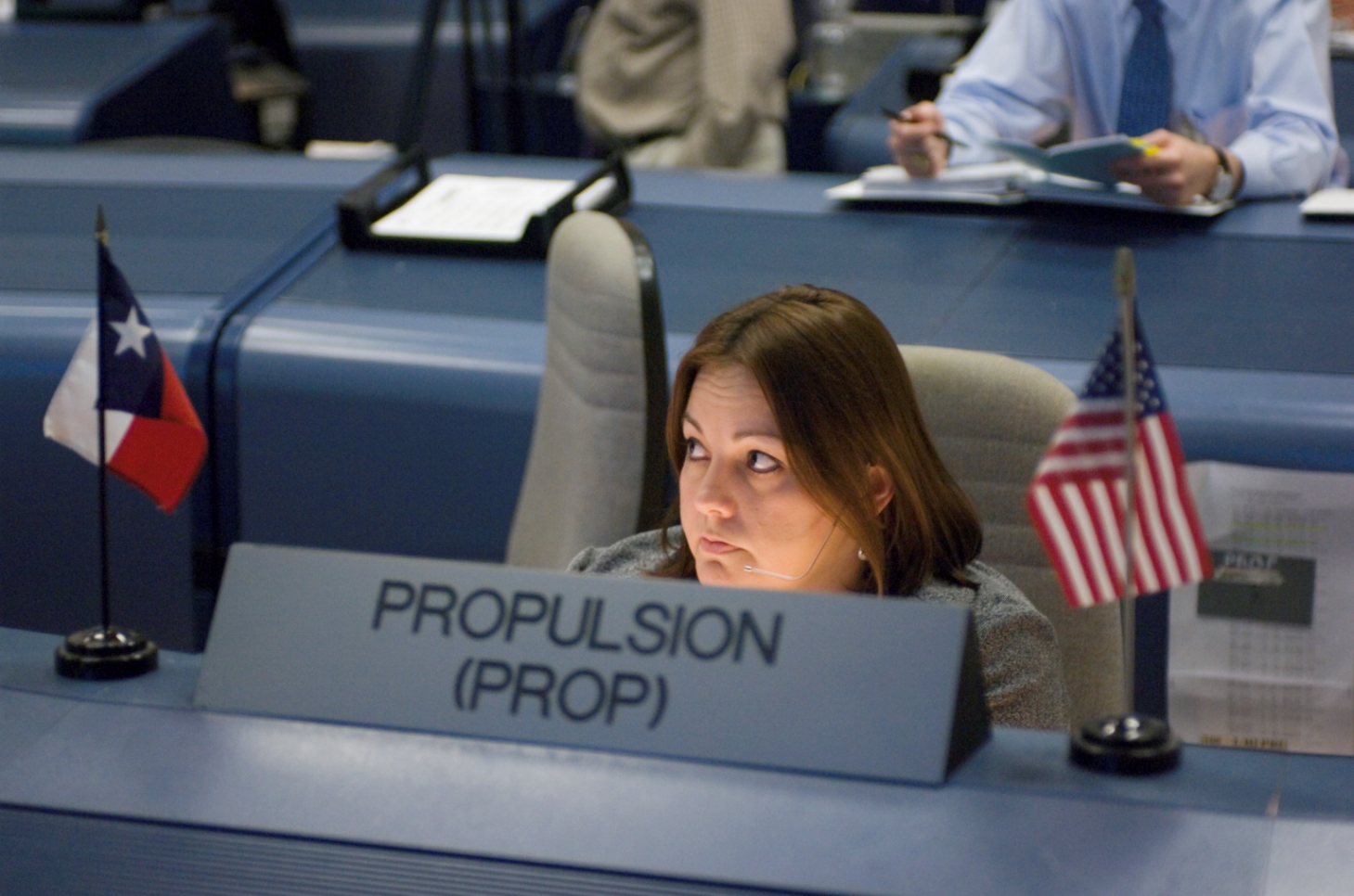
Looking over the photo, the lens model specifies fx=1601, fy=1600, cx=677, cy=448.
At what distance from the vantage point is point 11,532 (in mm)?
1850

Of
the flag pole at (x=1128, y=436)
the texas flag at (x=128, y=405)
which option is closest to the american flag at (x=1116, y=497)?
the flag pole at (x=1128, y=436)

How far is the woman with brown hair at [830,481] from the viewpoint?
3.89 feet

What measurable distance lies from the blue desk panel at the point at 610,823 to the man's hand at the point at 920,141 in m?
1.49

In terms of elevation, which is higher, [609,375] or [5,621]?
[609,375]

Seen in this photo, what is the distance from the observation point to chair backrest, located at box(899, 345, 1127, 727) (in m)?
1.32

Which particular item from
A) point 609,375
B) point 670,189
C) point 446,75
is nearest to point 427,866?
point 609,375

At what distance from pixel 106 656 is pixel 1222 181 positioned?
1604mm

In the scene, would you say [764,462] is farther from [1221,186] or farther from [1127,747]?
[1221,186]

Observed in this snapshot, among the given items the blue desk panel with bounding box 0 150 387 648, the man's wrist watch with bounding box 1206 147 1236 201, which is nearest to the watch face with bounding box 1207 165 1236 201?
the man's wrist watch with bounding box 1206 147 1236 201

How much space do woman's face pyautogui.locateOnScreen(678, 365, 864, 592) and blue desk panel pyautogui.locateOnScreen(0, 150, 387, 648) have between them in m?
0.78

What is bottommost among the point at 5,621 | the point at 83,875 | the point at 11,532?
the point at 5,621

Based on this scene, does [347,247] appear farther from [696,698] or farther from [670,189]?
[696,698]

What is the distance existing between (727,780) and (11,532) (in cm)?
143

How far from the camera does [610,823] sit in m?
0.64
